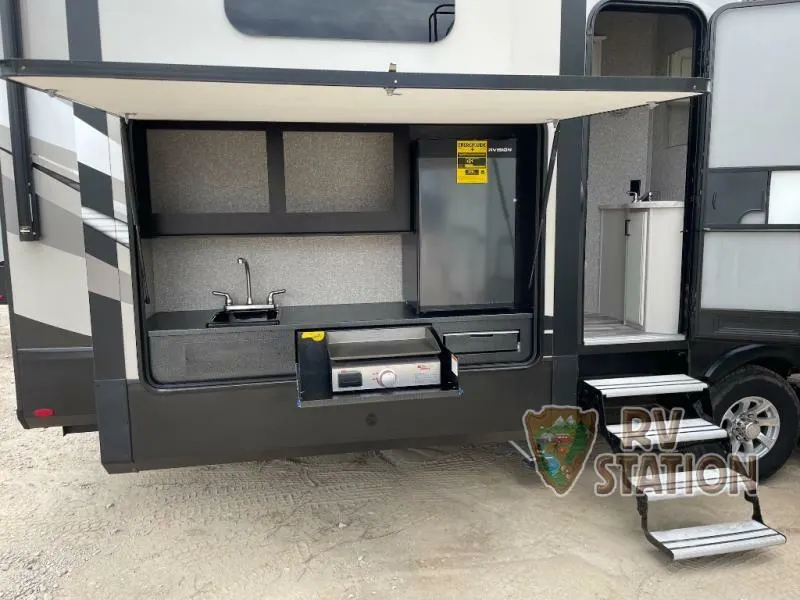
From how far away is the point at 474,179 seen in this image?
2.99 meters

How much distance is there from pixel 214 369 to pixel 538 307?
1457mm

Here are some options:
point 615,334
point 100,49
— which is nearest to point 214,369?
point 100,49

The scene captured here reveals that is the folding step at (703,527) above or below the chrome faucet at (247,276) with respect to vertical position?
below

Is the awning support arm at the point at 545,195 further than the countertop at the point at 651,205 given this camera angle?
No

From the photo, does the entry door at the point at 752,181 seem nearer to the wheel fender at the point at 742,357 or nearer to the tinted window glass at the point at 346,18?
the wheel fender at the point at 742,357

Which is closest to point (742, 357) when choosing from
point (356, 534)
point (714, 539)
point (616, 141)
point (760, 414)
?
point (760, 414)

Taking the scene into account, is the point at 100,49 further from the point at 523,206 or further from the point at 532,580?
the point at 532,580

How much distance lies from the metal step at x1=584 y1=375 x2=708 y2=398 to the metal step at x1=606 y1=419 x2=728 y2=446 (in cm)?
15

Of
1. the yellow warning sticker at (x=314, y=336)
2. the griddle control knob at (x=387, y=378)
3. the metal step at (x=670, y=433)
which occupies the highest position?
the yellow warning sticker at (x=314, y=336)

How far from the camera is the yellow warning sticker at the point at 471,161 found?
2975 millimetres

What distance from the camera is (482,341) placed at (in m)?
2.93

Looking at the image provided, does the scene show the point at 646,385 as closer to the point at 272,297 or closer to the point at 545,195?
the point at 545,195

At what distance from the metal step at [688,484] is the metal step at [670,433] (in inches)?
5.9

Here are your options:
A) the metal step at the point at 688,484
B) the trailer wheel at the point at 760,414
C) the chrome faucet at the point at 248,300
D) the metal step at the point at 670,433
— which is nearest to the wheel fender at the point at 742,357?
the trailer wheel at the point at 760,414
